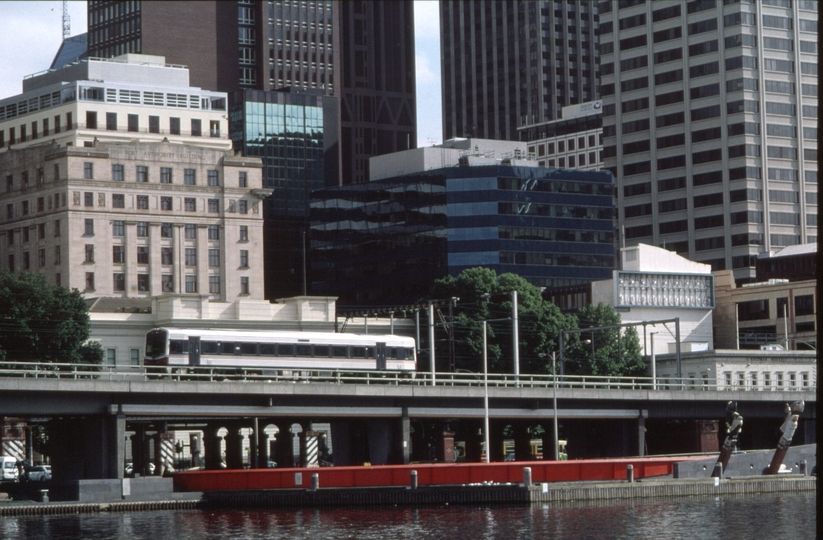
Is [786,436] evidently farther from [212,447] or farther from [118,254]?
[118,254]

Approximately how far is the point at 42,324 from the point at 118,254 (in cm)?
4540

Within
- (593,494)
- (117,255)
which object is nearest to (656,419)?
(593,494)

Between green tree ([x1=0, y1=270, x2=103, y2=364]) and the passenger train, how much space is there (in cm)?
2673

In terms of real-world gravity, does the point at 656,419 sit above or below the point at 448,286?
below

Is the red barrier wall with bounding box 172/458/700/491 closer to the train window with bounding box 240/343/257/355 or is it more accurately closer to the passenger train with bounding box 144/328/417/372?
the passenger train with bounding box 144/328/417/372

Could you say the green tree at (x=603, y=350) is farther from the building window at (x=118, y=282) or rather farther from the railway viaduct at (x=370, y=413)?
the building window at (x=118, y=282)

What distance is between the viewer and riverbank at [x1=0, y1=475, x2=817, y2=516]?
97688 millimetres

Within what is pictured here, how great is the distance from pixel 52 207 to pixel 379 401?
91529mm

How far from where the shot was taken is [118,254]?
19838 centimetres

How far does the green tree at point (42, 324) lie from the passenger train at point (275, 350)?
2673cm

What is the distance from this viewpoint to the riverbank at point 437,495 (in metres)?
97.7

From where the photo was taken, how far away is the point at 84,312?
156875mm

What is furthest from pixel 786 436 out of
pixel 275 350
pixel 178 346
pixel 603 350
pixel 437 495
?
pixel 603 350

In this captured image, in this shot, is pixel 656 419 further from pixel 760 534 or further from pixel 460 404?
pixel 760 534
